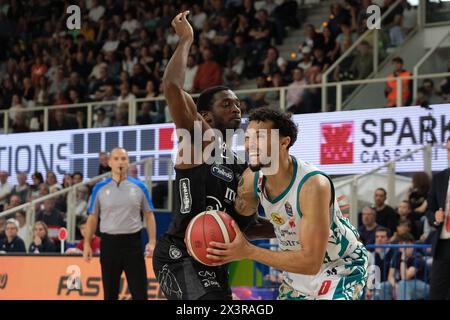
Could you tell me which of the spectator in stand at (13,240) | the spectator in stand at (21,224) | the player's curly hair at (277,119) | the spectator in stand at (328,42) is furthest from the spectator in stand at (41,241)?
the player's curly hair at (277,119)

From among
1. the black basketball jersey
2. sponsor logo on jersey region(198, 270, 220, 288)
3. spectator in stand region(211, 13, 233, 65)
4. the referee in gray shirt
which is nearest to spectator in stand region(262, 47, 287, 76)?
spectator in stand region(211, 13, 233, 65)

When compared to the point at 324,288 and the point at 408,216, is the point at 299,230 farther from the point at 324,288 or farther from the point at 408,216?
the point at 408,216

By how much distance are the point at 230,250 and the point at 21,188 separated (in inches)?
458

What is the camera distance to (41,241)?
1230 centimetres

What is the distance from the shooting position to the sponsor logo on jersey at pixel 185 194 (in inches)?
208

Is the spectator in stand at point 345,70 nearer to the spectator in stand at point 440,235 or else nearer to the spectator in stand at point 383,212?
the spectator in stand at point 383,212

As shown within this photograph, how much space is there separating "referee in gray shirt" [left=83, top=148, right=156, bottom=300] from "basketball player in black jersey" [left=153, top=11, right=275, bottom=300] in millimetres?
3473

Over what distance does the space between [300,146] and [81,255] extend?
12.3 ft

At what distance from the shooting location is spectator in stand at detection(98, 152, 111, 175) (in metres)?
14.2

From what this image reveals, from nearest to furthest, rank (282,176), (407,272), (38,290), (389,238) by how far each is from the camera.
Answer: (282,176) → (407,272) → (389,238) → (38,290)

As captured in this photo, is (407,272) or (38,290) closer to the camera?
(407,272)

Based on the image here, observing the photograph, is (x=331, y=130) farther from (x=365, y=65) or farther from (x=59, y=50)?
(x=59, y=50)
